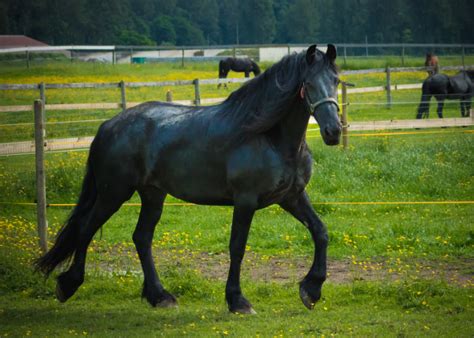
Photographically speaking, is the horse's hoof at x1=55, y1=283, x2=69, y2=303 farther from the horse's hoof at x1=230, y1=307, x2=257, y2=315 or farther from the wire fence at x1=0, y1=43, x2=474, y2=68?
the wire fence at x1=0, y1=43, x2=474, y2=68

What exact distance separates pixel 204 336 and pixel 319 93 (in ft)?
7.23

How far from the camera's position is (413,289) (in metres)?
7.55

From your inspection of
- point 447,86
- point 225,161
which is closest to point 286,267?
point 225,161

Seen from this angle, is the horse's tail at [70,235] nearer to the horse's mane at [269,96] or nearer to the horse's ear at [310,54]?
the horse's mane at [269,96]

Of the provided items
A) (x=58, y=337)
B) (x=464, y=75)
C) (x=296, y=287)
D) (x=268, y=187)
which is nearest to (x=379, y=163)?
(x=296, y=287)

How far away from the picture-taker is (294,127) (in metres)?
7.26

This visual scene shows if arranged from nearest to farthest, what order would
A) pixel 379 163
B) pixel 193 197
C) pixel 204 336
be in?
pixel 204 336 → pixel 193 197 → pixel 379 163

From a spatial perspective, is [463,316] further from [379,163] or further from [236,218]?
[379,163]

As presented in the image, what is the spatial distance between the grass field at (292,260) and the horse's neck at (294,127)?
148cm

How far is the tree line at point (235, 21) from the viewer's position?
75750 mm

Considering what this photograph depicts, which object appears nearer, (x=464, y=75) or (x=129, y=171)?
(x=129, y=171)

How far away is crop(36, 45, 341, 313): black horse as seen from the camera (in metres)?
7.20

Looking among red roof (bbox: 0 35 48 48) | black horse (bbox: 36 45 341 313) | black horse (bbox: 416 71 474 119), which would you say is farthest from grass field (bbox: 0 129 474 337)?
red roof (bbox: 0 35 48 48)

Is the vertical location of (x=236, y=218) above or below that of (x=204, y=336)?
above
